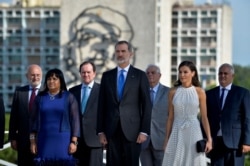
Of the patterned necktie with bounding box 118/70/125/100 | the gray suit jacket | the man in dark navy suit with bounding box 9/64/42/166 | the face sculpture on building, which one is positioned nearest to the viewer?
the patterned necktie with bounding box 118/70/125/100

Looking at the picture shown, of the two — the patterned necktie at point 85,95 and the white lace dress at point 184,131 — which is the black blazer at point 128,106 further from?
the patterned necktie at point 85,95

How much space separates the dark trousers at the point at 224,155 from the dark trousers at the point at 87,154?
4.73 ft

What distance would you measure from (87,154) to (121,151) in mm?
1637

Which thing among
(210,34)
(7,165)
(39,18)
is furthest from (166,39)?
(7,165)

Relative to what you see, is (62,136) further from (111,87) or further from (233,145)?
(233,145)

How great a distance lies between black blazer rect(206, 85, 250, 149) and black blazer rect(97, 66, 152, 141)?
1348 mm

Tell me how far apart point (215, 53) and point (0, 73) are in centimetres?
1837

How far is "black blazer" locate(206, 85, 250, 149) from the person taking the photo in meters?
10.5

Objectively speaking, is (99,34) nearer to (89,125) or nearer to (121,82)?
(89,125)

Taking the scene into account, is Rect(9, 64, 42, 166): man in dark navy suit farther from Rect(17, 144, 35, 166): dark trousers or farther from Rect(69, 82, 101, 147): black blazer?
Rect(69, 82, 101, 147): black blazer

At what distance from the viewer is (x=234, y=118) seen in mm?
10570

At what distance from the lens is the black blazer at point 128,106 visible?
31.2 feet

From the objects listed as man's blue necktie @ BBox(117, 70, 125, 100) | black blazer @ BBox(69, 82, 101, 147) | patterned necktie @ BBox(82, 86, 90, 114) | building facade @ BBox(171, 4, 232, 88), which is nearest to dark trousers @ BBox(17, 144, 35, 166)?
black blazer @ BBox(69, 82, 101, 147)

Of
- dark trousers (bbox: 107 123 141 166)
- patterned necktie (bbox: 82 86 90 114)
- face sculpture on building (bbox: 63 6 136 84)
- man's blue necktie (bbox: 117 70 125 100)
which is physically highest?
face sculpture on building (bbox: 63 6 136 84)
